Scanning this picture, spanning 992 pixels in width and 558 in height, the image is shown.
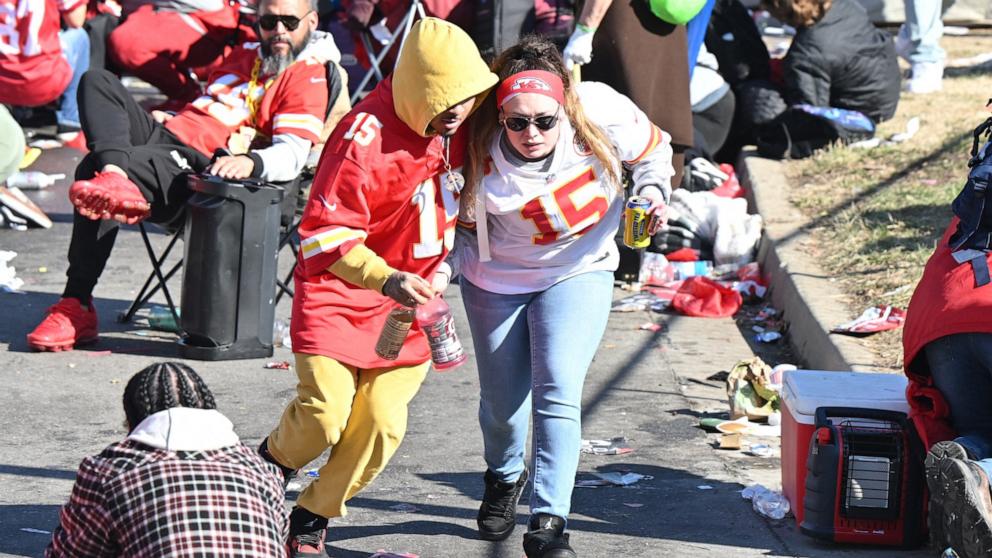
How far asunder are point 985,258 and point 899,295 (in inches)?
109

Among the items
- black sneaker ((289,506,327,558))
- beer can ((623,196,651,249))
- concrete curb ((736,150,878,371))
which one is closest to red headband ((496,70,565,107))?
beer can ((623,196,651,249))

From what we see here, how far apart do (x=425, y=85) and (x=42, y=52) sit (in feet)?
23.9

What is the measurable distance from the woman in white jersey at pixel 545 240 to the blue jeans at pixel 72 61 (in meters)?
7.50

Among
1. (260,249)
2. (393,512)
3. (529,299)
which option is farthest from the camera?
(260,249)

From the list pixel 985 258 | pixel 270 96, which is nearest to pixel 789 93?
pixel 270 96

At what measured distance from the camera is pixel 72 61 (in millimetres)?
11766

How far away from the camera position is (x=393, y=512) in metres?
5.38

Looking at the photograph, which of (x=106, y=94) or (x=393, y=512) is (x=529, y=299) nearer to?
(x=393, y=512)

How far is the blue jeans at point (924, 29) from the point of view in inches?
501

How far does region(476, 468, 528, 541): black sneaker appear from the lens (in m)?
5.10

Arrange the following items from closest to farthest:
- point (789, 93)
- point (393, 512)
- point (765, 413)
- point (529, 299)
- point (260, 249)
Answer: point (529, 299) < point (393, 512) < point (765, 413) < point (260, 249) < point (789, 93)

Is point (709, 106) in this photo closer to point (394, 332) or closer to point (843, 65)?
point (843, 65)

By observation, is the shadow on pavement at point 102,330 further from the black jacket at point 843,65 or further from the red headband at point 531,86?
the black jacket at point 843,65

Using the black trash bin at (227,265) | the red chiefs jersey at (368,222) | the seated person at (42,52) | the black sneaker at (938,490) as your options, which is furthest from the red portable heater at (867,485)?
the seated person at (42,52)
